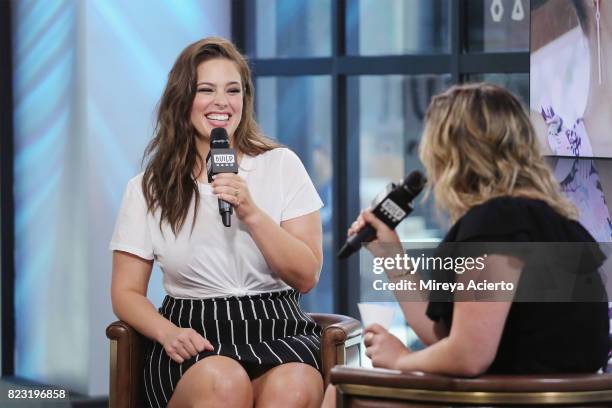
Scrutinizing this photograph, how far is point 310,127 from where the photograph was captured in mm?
5348

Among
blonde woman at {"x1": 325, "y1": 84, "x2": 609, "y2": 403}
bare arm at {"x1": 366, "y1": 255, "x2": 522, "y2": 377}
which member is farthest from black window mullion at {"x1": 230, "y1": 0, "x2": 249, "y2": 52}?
bare arm at {"x1": 366, "y1": 255, "x2": 522, "y2": 377}

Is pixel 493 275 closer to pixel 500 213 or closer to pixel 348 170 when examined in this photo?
pixel 500 213

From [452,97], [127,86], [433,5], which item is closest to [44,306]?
[127,86]

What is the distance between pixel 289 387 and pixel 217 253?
457 mm

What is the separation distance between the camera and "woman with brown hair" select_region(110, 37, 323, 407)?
287 centimetres

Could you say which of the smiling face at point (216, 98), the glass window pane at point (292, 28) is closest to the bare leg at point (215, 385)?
the smiling face at point (216, 98)

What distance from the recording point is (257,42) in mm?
5422

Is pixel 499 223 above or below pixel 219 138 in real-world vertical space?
below

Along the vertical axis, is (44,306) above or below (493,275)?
below

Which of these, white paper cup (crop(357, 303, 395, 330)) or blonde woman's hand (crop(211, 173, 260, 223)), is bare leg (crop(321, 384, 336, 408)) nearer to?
white paper cup (crop(357, 303, 395, 330))

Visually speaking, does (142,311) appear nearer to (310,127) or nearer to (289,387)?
(289,387)

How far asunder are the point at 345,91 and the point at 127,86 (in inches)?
42.7

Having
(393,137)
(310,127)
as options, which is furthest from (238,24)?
(393,137)

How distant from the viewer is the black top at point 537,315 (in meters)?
2.02
